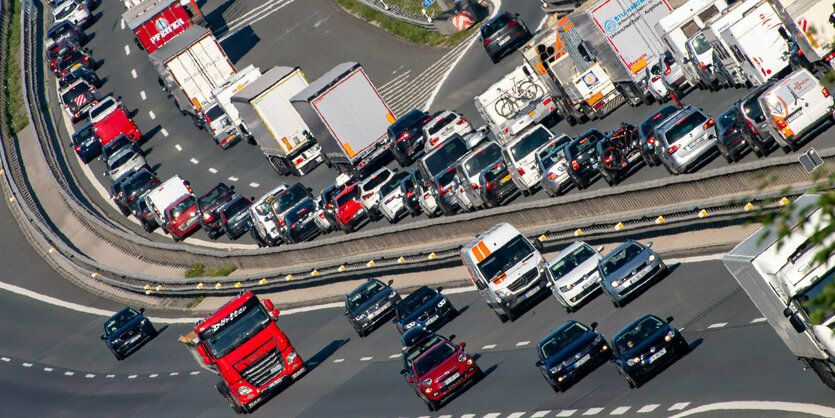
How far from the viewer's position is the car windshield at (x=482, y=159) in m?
38.7

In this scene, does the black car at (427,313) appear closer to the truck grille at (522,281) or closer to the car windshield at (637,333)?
the truck grille at (522,281)

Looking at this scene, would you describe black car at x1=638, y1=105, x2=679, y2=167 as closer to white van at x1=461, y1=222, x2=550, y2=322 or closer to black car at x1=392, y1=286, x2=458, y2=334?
white van at x1=461, y1=222, x2=550, y2=322

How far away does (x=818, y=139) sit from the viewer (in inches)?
1137

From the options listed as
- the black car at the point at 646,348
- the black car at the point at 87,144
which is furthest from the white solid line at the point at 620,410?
the black car at the point at 87,144

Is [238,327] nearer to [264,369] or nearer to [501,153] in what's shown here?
[264,369]

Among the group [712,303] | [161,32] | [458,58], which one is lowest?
[712,303]

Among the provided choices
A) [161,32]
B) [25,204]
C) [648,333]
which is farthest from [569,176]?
[161,32]

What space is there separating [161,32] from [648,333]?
54510 mm

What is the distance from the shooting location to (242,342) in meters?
33.4

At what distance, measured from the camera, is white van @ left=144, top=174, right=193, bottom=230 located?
5425cm

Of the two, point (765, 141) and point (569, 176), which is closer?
point (765, 141)

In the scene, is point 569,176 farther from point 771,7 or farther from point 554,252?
point 771,7

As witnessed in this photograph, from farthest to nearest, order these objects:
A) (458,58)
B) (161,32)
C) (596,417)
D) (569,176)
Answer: (161,32) → (458,58) → (569,176) → (596,417)

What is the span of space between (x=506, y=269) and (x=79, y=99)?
47660mm
